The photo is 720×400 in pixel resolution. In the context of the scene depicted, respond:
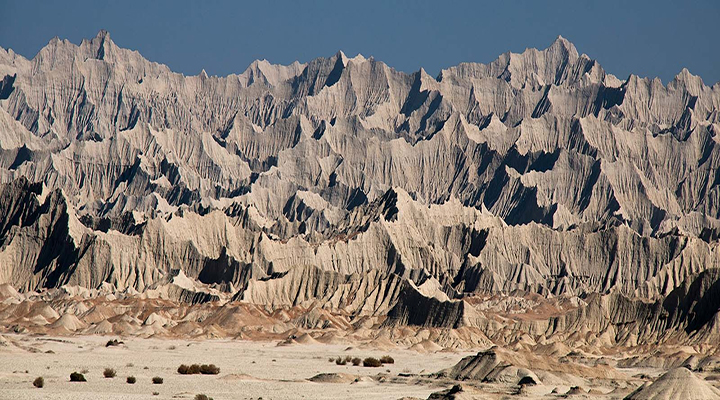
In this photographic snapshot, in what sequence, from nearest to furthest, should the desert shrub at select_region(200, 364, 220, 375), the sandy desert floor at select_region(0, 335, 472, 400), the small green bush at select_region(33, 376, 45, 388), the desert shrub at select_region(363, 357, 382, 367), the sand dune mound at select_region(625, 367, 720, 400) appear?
the sand dune mound at select_region(625, 367, 720, 400) → the small green bush at select_region(33, 376, 45, 388) → the sandy desert floor at select_region(0, 335, 472, 400) → the desert shrub at select_region(200, 364, 220, 375) → the desert shrub at select_region(363, 357, 382, 367)

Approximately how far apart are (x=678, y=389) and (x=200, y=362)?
1800 inches

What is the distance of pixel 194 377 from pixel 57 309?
271 ft

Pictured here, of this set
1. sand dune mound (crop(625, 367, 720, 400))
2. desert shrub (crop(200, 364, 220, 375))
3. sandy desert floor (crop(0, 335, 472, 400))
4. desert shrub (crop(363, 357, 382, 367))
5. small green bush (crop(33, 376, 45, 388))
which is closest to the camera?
sand dune mound (crop(625, 367, 720, 400))

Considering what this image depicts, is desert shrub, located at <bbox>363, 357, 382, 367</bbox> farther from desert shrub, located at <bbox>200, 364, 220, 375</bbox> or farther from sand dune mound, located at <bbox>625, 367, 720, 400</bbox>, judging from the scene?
sand dune mound, located at <bbox>625, 367, 720, 400</bbox>

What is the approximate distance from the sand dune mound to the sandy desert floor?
13.3m

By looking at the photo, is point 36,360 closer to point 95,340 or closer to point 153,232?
point 95,340

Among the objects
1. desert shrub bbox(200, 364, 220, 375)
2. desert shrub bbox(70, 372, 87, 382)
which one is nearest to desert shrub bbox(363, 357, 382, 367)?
desert shrub bbox(200, 364, 220, 375)

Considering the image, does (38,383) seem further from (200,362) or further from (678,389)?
(200,362)

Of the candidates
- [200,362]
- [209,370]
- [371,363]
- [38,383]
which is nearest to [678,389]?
[38,383]

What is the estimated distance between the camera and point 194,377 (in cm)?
7400

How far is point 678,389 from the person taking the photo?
5625 centimetres

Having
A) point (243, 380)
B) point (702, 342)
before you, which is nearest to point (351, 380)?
point (243, 380)

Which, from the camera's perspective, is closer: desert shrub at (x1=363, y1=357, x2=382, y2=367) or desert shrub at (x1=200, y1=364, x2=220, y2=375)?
desert shrub at (x1=200, y1=364, x2=220, y2=375)

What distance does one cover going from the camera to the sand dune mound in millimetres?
55750
